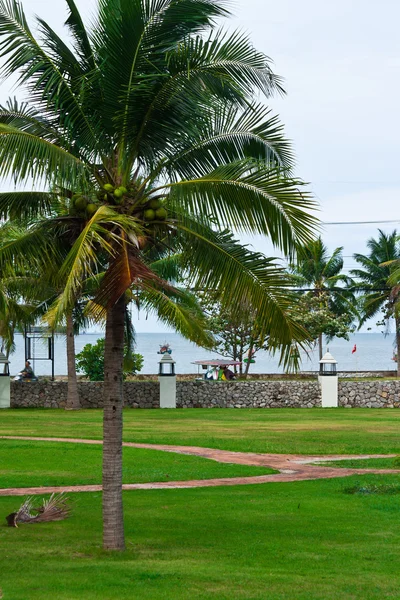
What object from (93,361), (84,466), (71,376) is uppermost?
(93,361)

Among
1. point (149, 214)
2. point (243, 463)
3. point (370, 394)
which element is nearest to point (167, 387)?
point (370, 394)

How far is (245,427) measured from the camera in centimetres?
2838

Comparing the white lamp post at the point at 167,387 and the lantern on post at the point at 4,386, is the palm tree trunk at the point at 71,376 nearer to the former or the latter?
the lantern on post at the point at 4,386

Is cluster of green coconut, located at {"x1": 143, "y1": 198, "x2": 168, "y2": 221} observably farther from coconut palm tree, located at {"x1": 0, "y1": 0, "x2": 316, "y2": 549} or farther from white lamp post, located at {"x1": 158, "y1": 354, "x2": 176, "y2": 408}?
white lamp post, located at {"x1": 158, "y1": 354, "x2": 176, "y2": 408}

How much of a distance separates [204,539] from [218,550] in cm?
72

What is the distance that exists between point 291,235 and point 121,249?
186 centimetres

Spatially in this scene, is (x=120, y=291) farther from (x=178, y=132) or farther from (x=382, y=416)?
(x=382, y=416)

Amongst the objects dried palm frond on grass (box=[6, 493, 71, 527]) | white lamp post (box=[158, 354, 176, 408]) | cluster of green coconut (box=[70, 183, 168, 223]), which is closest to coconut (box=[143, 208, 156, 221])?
cluster of green coconut (box=[70, 183, 168, 223])

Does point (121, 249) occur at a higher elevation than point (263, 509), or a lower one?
higher

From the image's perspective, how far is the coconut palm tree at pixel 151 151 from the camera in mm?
9883

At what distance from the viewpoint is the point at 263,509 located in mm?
13766

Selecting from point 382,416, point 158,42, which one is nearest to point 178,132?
point 158,42

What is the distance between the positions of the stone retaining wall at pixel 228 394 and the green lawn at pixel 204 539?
15.7 m

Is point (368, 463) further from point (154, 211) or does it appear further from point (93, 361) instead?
point (93, 361)
